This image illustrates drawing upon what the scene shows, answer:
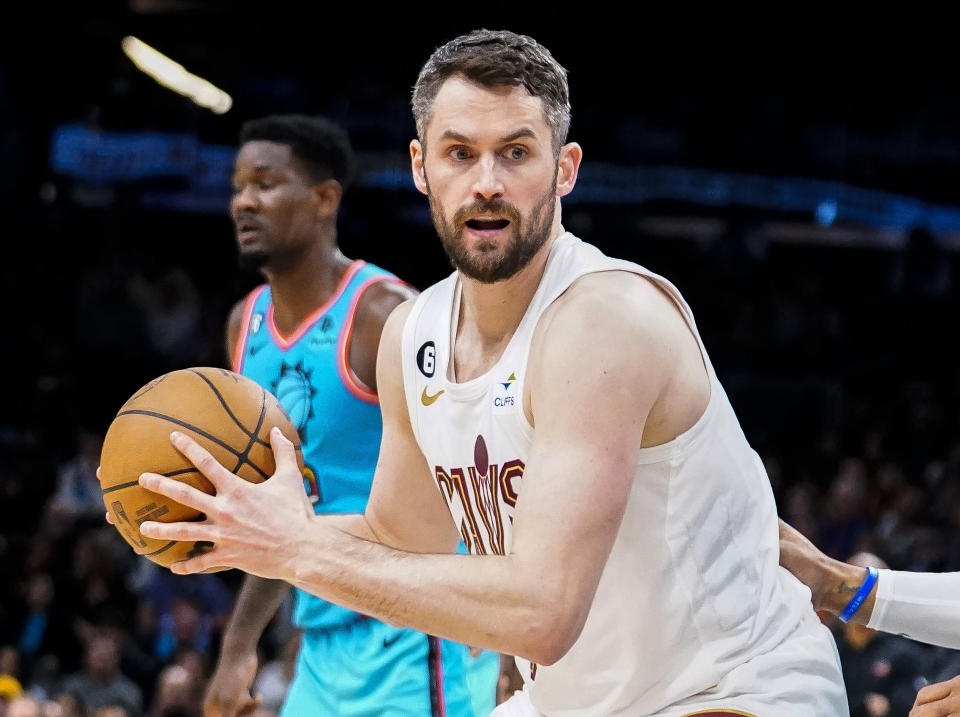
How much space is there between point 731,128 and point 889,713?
8532 millimetres

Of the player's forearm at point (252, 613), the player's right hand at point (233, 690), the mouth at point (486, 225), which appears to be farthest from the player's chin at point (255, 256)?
the mouth at point (486, 225)

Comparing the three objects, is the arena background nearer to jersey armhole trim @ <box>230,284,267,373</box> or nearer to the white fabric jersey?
jersey armhole trim @ <box>230,284,267,373</box>

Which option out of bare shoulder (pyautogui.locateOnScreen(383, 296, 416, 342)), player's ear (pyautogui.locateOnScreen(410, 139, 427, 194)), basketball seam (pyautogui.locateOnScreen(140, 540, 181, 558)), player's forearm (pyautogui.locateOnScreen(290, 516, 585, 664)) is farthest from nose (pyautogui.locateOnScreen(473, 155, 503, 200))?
basketball seam (pyautogui.locateOnScreen(140, 540, 181, 558))

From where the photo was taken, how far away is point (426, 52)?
42.6 ft

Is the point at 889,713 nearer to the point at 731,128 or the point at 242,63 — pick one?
the point at 731,128

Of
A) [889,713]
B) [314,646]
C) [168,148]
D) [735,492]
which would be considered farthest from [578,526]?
[168,148]

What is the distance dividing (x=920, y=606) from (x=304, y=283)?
2.21 m

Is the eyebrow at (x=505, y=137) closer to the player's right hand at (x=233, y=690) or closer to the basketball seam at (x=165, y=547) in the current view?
the basketball seam at (x=165, y=547)

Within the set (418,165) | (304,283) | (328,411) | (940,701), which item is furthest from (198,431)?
(304,283)

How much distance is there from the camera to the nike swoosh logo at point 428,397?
2756 millimetres

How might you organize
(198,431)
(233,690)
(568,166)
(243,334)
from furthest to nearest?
(243,334)
(233,690)
(568,166)
(198,431)

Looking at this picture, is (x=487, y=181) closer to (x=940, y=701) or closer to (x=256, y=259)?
(x=940, y=701)

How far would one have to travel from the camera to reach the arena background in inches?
448

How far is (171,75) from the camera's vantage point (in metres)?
12.9
